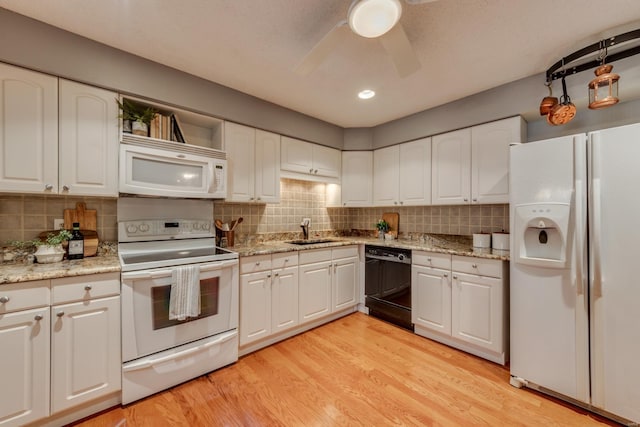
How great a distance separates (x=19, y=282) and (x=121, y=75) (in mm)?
1450

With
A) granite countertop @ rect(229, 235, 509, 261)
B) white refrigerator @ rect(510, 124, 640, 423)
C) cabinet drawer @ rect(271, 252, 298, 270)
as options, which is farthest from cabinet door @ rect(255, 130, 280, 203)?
white refrigerator @ rect(510, 124, 640, 423)

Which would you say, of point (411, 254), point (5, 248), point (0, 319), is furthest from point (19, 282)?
point (411, 254)

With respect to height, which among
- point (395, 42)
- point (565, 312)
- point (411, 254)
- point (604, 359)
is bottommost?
point (604, 359)

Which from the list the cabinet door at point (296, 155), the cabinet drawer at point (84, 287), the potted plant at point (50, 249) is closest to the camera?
the cabinet drawer at point (84, 287)

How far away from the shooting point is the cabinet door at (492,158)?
2.36m

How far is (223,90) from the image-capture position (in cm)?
240

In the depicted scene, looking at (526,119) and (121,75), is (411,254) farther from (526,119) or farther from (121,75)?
(121,75)

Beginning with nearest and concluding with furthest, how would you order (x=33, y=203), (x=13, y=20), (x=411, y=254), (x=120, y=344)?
(x=13, y=20) → (x=120, y=344) → (x=33, y=203) → (x=411, y=254)

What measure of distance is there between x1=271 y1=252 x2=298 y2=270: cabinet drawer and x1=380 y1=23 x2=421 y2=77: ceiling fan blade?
177 centimetres

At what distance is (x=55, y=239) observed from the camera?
175 cm

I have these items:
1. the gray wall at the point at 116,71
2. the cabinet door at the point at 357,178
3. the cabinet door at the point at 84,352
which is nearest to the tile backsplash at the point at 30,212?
the cabinet door at the point at 84,352

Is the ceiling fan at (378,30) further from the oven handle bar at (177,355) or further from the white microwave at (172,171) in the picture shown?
the oven handle bar at (177,355)

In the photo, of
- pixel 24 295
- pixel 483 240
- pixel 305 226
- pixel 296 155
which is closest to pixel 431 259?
pixel 483 240

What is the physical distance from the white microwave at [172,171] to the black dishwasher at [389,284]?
180 cm
